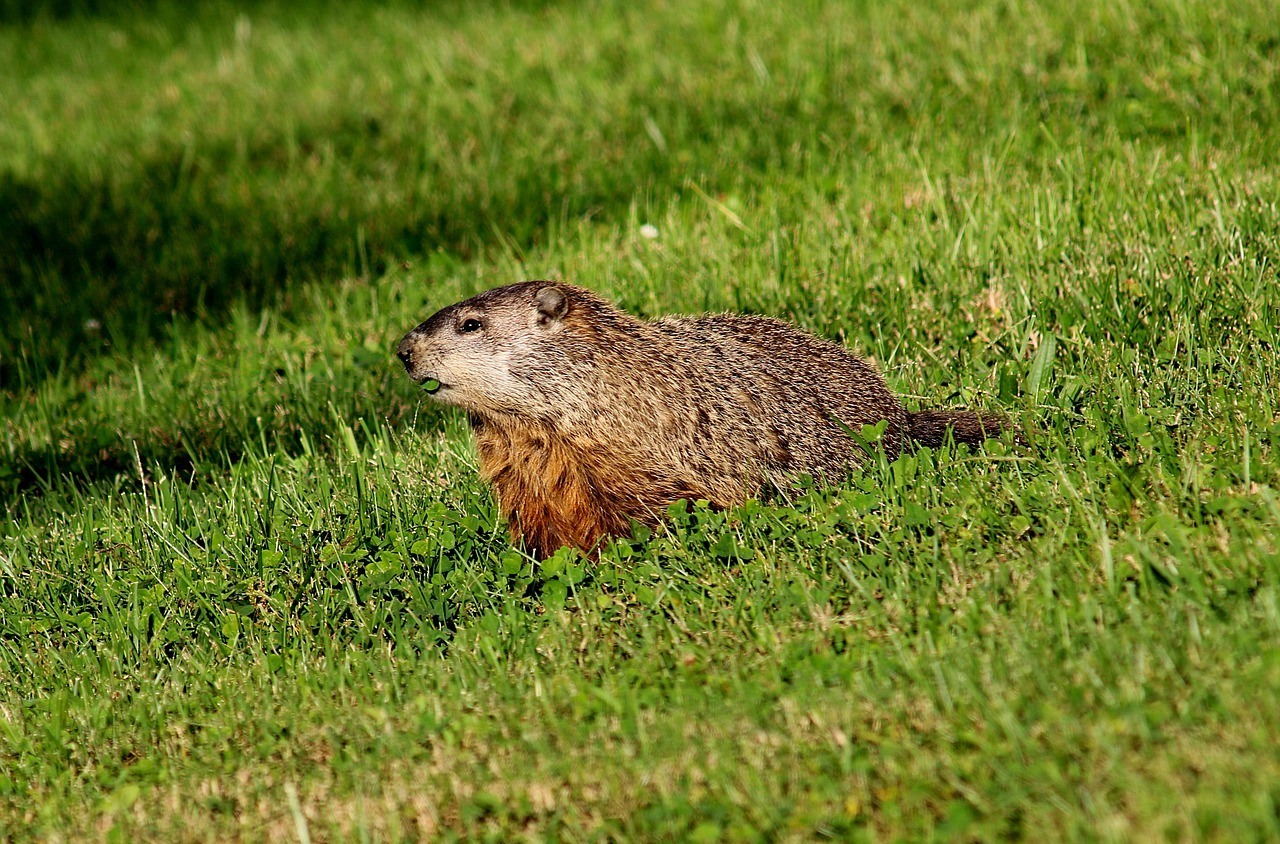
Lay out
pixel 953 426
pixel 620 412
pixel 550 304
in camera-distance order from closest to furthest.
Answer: pixel 953 426 < pixel 620 412 < pixel 550 304

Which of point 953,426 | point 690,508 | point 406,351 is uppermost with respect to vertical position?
point 406,351

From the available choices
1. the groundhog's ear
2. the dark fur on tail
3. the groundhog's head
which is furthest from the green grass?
the groundhog's ear

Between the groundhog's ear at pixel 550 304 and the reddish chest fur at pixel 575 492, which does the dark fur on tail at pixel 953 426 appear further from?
the groundhog's ear at pixel 550 304

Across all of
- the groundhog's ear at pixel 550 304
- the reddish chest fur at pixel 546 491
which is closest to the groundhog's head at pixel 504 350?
the groundhog's ear at pixel 550 304

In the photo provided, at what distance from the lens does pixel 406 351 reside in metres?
4.45

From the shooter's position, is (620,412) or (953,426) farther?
(620,412)

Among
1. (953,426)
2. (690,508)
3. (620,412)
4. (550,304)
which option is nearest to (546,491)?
(620,412)

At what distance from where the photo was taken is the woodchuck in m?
4.20

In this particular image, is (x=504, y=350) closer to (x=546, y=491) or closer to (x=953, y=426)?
(x=546, y=491)

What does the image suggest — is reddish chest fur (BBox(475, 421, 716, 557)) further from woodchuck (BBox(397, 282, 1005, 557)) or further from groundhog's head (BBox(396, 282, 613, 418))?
groundhog's head (BBox(396, 282, 613, 418))

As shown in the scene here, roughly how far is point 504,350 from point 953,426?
1.54m

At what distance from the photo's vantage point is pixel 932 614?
3285 mm

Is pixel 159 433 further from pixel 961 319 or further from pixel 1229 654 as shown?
pixel 1229 654

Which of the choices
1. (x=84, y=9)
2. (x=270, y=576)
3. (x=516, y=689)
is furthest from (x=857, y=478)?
(x=84, y=9)
